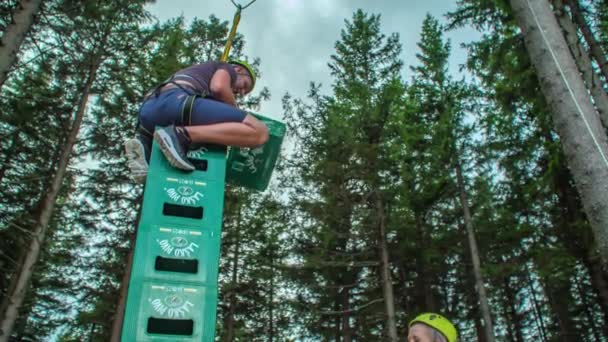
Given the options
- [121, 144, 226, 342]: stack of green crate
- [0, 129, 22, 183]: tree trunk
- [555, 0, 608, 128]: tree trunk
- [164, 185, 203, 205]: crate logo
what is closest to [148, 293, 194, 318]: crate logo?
[121, 144, 226, 342]: stack of green crate

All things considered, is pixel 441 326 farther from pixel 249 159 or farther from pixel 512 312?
pixel 512 312

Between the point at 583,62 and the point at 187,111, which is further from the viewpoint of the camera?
the point at 583,62

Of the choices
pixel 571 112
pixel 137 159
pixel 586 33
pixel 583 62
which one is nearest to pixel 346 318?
pixel 586 33

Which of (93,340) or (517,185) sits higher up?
(517,185)

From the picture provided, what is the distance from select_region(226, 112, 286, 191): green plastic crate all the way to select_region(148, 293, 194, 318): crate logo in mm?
1667

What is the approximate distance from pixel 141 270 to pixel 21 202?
12.1 meters

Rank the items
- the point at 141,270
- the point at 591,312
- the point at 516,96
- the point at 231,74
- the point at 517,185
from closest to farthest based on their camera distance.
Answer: the point at 141,270
the point at 231,74
the point at 516,96
the point at 517,185
the point at 591,312

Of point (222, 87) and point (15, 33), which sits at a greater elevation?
point (15, 33)

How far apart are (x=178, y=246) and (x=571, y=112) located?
11.4 ft

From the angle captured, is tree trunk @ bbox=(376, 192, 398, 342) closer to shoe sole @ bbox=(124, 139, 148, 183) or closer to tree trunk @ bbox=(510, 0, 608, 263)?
tree trunk @ bbox=(510, 0, 608, 263)

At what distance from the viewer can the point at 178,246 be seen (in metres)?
2.75

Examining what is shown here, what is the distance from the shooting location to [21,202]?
12539 mm

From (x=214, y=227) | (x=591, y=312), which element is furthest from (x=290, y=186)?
(x=591, y=312)

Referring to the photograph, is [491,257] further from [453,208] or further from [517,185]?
[517,185]
